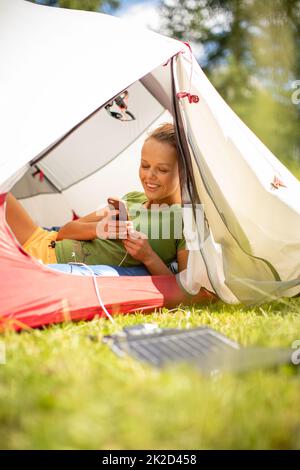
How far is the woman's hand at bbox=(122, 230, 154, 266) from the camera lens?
1.84m

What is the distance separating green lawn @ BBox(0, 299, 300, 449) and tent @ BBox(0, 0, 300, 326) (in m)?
0.39

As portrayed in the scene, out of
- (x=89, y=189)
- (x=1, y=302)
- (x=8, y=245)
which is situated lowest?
(x=1, y=302)

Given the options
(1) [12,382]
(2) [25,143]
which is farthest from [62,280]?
(1) [12,382]

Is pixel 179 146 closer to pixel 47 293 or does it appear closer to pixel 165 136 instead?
pixel 165 136

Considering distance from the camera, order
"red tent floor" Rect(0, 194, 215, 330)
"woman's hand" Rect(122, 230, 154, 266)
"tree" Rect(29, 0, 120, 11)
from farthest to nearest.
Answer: "tree" Rect(29, 0, 120, 11) < "woman's hand" Rect(122, 230, 154, 266) < "red tent floor" Rect(0, 194, 215, 330)

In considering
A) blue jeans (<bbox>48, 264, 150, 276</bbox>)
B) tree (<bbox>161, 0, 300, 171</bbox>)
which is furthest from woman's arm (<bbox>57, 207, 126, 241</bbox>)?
tree (<bbox>161, 0, 300, 171</bbox>)

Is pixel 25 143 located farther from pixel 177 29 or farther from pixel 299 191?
pixel 177 29

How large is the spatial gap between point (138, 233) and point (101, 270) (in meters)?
0.21

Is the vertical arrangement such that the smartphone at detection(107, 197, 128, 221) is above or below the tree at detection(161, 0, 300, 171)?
below

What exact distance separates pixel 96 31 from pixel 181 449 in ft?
5.26

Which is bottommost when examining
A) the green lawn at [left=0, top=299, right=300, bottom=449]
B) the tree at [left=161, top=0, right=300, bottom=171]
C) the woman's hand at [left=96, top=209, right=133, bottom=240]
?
the green lawn at [left=0, top=299, right=300, bottom=449]

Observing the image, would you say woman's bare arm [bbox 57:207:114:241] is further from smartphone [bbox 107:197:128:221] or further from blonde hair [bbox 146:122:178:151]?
blonde hair [bbox 146:122:178:151]

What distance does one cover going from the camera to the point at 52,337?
1269 millimetres

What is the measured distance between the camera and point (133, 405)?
0.86 metres
